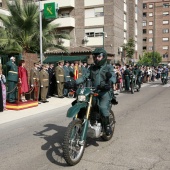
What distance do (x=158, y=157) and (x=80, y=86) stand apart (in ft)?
5.81

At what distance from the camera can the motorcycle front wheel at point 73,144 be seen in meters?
3.83

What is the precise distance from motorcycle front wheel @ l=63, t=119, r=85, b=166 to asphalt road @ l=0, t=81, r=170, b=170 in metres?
0.13

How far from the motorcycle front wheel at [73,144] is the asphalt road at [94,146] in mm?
126

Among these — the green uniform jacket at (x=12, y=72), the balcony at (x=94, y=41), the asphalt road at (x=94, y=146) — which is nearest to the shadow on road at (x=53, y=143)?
the asphalt road at (x=94, y=146)

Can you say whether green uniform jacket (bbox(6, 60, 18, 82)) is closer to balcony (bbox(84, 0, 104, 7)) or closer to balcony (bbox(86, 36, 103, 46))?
balcony (bbox(86, 36, 103, 46))

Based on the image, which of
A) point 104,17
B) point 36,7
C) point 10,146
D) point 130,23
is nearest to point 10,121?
point 10,146

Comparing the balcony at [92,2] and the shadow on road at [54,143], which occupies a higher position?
the balcony at [92,2]

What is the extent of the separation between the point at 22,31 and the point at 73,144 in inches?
520

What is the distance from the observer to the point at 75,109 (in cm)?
411

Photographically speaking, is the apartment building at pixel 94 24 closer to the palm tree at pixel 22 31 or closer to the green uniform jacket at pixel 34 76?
the palm tree at pixel 22 31

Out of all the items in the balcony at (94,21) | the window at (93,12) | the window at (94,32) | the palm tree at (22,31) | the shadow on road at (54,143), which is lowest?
the shadow on road at (54,143)

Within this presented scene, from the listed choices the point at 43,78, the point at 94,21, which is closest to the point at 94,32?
the point at 94,21

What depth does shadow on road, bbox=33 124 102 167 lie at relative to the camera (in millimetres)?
4270

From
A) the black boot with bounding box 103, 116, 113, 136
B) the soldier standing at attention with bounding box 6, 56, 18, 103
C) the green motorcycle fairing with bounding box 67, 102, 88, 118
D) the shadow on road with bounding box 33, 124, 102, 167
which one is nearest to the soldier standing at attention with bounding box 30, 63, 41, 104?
the soldier standing at attention with bounding box 6, 56, 18, 103
